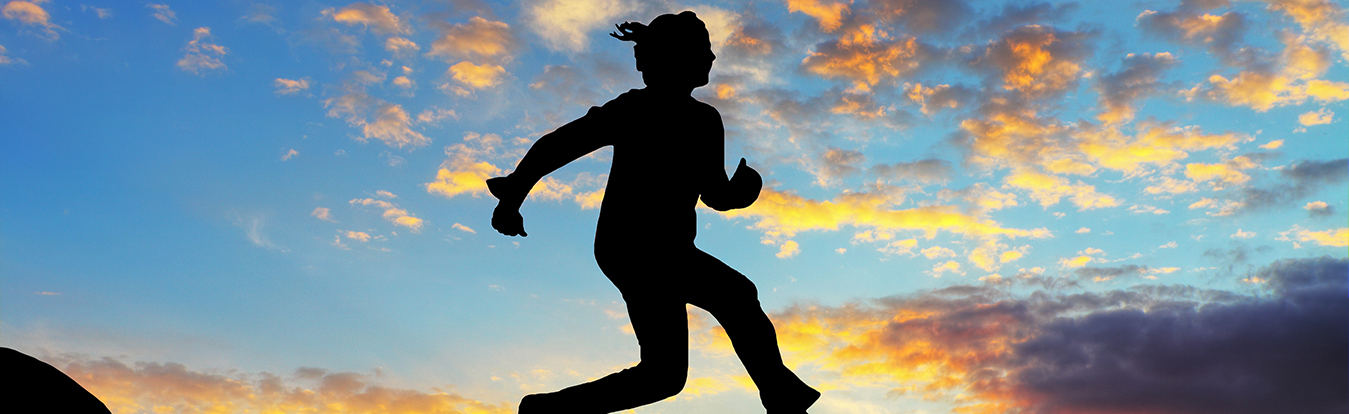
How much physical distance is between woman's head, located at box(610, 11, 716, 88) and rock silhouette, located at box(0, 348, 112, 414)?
298cm

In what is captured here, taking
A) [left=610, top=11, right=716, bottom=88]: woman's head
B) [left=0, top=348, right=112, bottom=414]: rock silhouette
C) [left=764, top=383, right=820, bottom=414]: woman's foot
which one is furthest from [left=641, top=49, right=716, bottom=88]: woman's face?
[left=0, top=348, right=112, bottom=414]: rock silhouette

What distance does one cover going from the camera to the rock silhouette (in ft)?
13.6

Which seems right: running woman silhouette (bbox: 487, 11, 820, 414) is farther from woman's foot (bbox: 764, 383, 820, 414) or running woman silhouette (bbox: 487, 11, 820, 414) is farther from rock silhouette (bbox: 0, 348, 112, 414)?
rock silhouette (bbox: 0, 348, 112, 414)

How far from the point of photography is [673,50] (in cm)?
493

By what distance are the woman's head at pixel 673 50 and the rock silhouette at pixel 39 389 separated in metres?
2.98

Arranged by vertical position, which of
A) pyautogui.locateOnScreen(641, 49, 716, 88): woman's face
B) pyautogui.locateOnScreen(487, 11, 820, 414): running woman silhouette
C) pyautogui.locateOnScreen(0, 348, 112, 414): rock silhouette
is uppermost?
pyautogui.locateOnScreen(641, 49, 716, 88): woman's face

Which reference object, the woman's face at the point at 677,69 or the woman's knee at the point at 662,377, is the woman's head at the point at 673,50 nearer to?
the woman's face at the point at 677,69

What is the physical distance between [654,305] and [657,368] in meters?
0.30

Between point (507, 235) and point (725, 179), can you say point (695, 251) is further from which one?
point (507, 235)

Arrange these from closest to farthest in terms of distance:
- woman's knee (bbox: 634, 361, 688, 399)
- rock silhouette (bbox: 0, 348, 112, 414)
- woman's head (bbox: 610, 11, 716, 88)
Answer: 1. rock silhouette (bbox: 0, 348, 112, 414)
2. woman's knee (bbox: 634, 361, 688, 399)
3. woman's head (bbox: 610, 11, 716, 88)

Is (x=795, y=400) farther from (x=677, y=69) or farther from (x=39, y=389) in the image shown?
(x=39, y=389)

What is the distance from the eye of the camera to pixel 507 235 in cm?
484

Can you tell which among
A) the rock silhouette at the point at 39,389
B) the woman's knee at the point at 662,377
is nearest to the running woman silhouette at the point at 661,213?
the woman's knee at the point at 662,377

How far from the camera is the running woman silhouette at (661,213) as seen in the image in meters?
4.62
